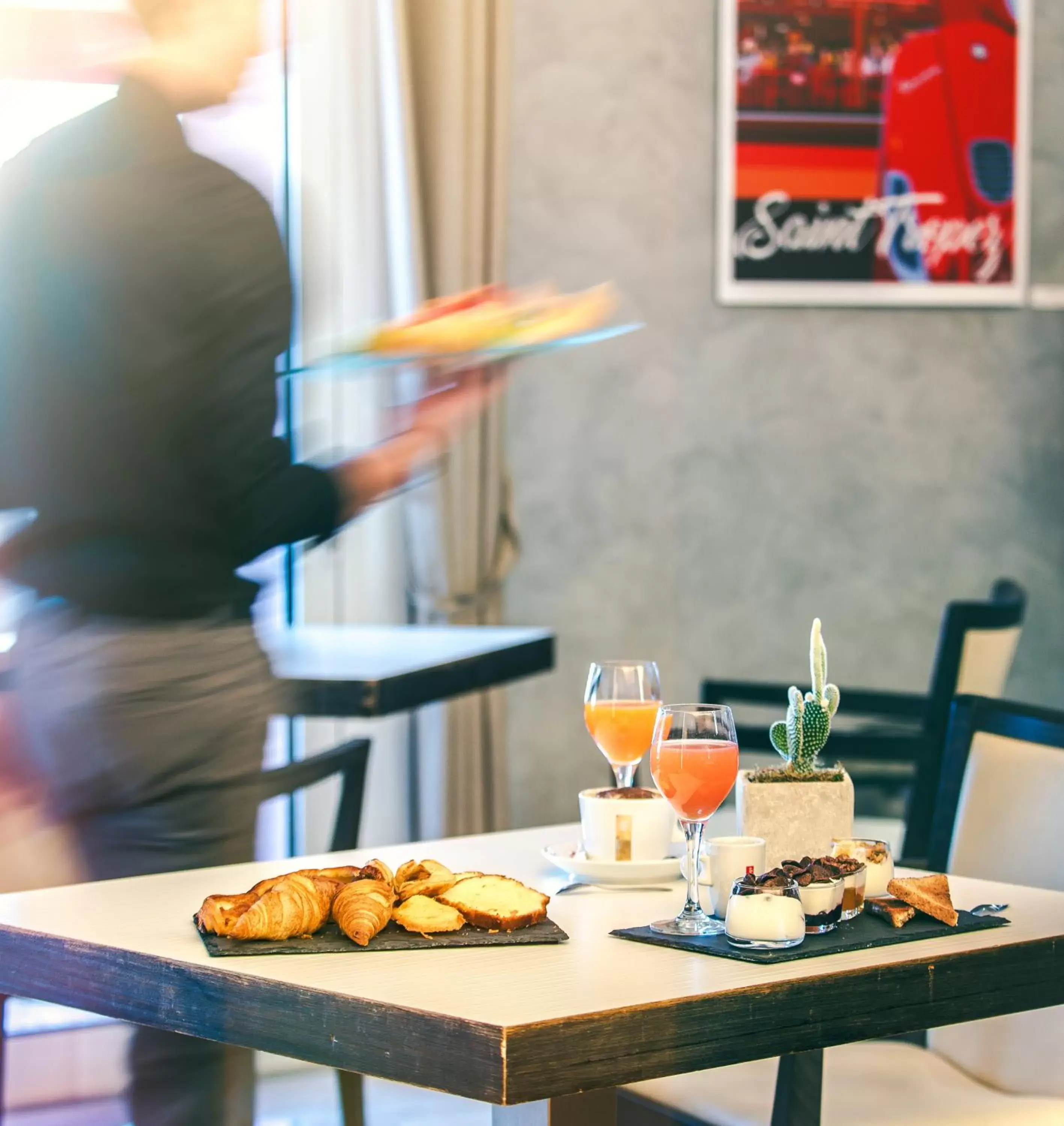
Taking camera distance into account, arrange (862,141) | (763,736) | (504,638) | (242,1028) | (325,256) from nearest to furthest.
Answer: (242,1028) < (504,638) < (763,736) < (325,256) < (862,141)

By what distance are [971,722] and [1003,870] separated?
18cm

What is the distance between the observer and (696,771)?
1.25 m

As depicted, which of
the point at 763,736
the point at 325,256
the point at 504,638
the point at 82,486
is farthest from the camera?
the point at 325,256

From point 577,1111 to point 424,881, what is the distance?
0.27 meters

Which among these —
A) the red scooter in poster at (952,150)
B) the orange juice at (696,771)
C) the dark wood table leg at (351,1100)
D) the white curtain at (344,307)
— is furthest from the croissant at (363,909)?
the red scooter in poster at (952,150)

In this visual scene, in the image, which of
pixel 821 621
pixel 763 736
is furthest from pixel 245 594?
pixel 821 621

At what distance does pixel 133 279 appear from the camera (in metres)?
1.75

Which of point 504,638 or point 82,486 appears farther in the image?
point 504,638

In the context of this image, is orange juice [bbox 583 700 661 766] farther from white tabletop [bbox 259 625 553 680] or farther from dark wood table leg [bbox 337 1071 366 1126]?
dark wood table leg [bbox 337 1071 366 1126]

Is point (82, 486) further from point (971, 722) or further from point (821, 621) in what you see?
point (821, 621)

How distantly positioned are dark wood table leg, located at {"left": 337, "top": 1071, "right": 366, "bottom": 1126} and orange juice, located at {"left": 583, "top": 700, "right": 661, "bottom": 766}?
2.28ft

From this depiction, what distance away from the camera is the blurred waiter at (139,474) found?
1.75 m

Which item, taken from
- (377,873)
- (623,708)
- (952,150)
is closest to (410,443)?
(623,708)

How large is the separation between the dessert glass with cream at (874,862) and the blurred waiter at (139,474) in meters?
0.75
